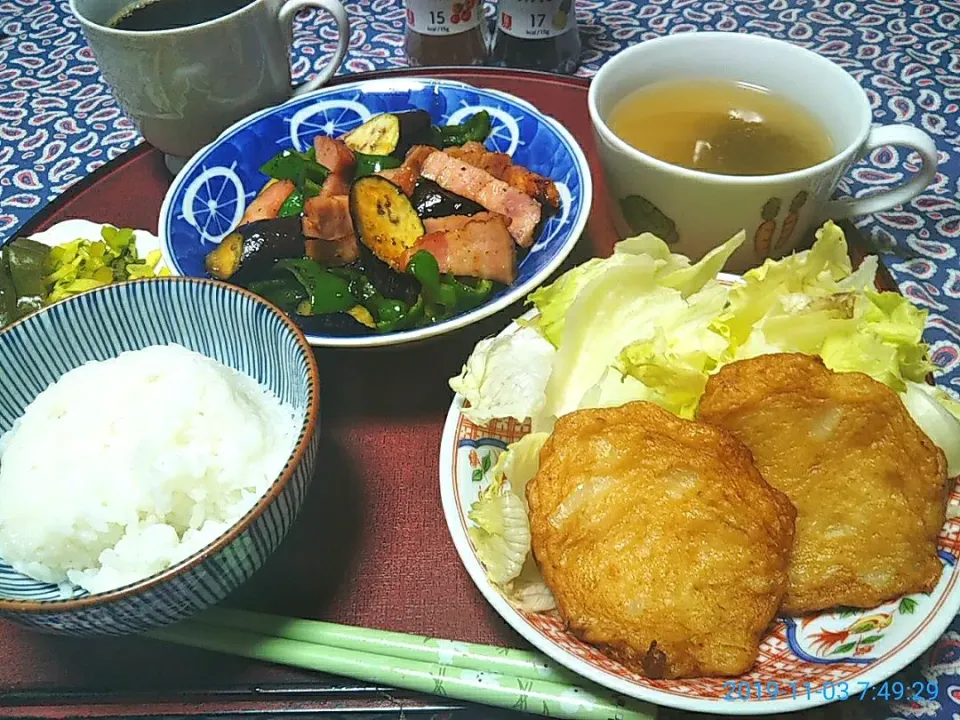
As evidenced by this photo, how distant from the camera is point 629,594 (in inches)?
47.4

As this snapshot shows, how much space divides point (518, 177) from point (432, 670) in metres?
1.27

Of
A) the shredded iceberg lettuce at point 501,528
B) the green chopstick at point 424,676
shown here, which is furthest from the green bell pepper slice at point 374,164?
the green chopstick at point 424,676

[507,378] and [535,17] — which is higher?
[535,17]

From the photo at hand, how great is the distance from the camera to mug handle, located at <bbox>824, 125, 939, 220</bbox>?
184 centimetres

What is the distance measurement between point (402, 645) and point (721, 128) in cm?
157

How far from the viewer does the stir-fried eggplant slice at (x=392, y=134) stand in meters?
2.24

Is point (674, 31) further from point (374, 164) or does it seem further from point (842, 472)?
point (842, 472)

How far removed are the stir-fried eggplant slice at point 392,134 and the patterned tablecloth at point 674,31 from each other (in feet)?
3.35

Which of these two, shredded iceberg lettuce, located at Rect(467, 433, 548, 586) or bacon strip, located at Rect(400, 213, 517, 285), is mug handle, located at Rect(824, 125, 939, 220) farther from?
shredded iceberg lettuce, located at Rect(467, 433, 548, 586)

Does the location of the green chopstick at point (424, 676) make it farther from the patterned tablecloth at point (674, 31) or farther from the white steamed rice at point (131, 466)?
the patterned tablecloth at point (674, 31)

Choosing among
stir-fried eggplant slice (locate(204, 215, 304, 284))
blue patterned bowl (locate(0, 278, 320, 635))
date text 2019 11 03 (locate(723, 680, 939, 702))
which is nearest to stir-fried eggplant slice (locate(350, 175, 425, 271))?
stir-fried eggplant slice (locate(204, 215, 304, 284))

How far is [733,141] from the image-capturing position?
6.84 feet

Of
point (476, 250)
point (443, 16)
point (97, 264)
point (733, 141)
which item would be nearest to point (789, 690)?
point (476, 250)

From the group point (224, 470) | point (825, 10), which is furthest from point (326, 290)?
point (825, 10)
